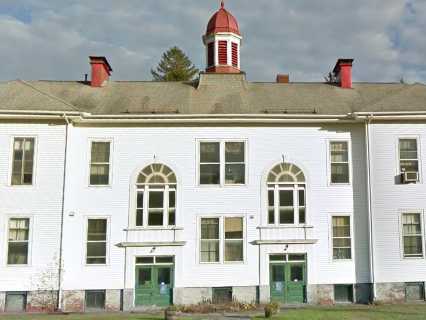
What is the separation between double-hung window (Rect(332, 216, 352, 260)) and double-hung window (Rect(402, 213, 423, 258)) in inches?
93.7

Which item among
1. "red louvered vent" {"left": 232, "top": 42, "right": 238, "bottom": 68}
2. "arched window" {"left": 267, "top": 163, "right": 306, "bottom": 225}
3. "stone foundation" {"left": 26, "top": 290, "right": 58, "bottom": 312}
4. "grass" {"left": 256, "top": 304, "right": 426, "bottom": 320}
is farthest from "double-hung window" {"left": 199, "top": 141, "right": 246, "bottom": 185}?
"red louvered vent" {"left": 232, "top": 42, "right": 238, "bottom": 68}

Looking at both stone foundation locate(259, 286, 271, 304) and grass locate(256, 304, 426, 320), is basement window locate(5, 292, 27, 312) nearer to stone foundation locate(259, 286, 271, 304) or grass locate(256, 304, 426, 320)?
stone foundation locate(259, 286, 271, 304)

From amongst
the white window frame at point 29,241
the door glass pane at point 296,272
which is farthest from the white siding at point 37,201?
the door glass pane at point 296,272

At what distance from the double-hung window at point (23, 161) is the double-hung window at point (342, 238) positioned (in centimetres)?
1345

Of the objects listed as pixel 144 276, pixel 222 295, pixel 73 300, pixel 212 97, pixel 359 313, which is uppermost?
pixel 212 97

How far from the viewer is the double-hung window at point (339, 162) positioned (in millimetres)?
20531

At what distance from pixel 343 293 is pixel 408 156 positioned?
679 centimetres

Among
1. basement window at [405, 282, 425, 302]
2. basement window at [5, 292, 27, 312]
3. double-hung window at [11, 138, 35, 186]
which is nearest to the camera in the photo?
basement window at [5, 292, 27, 312]

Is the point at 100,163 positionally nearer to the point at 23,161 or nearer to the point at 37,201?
the point at 37,201

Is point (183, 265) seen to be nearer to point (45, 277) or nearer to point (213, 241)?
point (213, 241)

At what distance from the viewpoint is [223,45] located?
89.2 ft

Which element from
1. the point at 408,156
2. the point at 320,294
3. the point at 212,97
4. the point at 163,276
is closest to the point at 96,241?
the point at 163,276

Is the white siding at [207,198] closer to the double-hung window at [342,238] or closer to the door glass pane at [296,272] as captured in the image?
the double-hung window at [342,238]

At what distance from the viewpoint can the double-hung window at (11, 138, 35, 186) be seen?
19.4m
